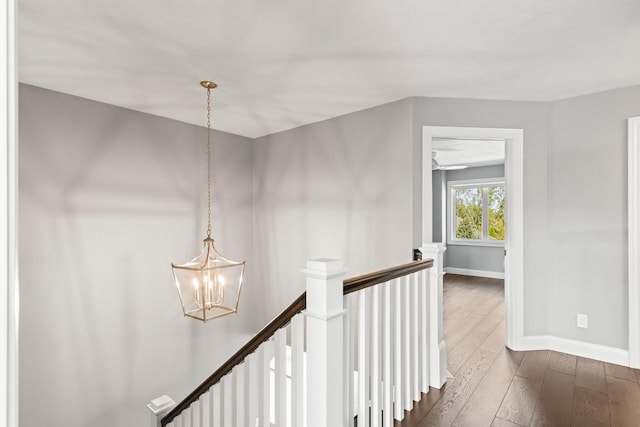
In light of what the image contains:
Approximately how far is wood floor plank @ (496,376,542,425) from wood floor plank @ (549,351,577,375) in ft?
1.14

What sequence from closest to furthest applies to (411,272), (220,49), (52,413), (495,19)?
(495,19) < (411,272) < (220,49) < (52,413)

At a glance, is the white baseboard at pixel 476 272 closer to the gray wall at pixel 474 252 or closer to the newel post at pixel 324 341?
the gray wall at pixel 474 252

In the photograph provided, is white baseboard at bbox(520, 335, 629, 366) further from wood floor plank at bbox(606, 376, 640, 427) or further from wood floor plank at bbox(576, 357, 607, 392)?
wood floor plank at bbox(606, 376, 640, 427)

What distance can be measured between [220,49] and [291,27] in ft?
1.77

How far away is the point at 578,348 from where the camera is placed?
9.89 feet

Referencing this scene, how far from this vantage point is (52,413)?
2877mm

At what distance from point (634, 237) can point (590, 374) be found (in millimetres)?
1155

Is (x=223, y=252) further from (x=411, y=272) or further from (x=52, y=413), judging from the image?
(x=411, y=272)

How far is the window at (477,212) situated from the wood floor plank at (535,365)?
13.5 ft

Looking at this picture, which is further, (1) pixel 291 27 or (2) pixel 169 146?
(2) pixel 169 146

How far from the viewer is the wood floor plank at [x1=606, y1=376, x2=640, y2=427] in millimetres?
2078

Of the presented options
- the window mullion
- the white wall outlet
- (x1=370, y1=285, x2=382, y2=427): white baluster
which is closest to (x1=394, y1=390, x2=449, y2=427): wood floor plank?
(x1=370, y1=285, x2=382, y2=427): white baluster

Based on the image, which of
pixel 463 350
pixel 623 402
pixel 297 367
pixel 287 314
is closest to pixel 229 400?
pixel 297 367

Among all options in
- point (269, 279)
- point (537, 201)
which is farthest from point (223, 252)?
point (537, 201)
